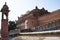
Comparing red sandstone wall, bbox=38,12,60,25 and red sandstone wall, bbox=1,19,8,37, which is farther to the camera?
red sandstone wall, bbox=38,12,60,25

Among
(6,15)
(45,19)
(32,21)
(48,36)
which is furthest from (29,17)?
(48,36)

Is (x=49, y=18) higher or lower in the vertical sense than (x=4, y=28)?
higher

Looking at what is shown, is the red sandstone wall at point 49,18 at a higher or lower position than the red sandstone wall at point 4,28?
higher

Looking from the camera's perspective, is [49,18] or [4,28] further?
[49,18]

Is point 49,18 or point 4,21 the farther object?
point 49,18

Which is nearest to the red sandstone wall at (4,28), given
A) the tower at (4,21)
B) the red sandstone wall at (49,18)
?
the tower at (4,21)

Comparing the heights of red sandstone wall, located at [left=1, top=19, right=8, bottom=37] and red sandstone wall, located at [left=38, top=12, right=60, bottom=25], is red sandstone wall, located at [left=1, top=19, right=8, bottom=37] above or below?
below

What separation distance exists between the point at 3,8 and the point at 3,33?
248cm

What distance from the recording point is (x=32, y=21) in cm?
2088

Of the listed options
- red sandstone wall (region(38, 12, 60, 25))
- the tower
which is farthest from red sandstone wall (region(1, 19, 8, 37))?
red sandstone wall (region(38, 12, 60, 25))

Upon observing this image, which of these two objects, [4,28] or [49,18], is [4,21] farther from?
[49,18]

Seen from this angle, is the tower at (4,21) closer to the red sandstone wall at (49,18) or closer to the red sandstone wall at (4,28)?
the red sandstone wall at (4,28)

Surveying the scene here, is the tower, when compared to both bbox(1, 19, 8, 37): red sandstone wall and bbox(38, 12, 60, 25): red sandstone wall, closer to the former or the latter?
bbox(1, 19, 8, 37): red sandstone wall

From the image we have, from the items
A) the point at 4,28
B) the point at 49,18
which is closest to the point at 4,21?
the point at 4,28
